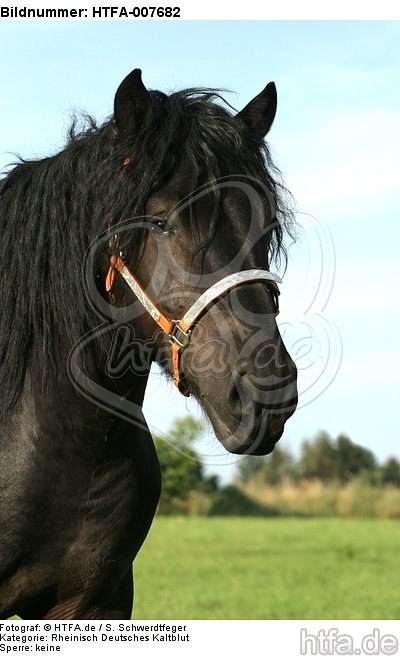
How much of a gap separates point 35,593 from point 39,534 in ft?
0.93

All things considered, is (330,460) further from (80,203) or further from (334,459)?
(80,203)

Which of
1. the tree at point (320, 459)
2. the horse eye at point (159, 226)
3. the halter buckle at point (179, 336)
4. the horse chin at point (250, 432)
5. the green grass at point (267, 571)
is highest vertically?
the horse eye at point (159, 226)

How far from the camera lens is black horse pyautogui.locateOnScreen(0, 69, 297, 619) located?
330 centimetres

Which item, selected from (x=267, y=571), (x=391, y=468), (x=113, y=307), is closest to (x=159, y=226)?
(x=113, y=307)

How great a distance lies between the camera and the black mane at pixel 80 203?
3.55 m

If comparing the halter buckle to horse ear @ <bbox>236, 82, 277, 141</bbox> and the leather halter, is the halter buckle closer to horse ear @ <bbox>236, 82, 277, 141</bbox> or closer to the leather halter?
the leather halter

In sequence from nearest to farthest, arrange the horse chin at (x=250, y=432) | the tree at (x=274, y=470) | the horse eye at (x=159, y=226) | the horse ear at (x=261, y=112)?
the horse chin at (x=250, y=432) → the horse eye at (x=159, y=226) → the horse ear at (x=261, y=112) → the tree at (x=274, y=470)

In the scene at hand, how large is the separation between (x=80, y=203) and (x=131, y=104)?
485 mm

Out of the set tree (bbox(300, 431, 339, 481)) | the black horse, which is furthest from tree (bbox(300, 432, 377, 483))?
the black horse

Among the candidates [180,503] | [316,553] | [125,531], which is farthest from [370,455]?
[125,531]

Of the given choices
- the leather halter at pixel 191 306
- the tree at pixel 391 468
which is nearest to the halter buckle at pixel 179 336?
the leather halter at pixel 191 306

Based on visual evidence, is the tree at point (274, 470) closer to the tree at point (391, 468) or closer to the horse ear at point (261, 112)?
the tree at point (391, 468)

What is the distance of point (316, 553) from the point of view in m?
15.8
